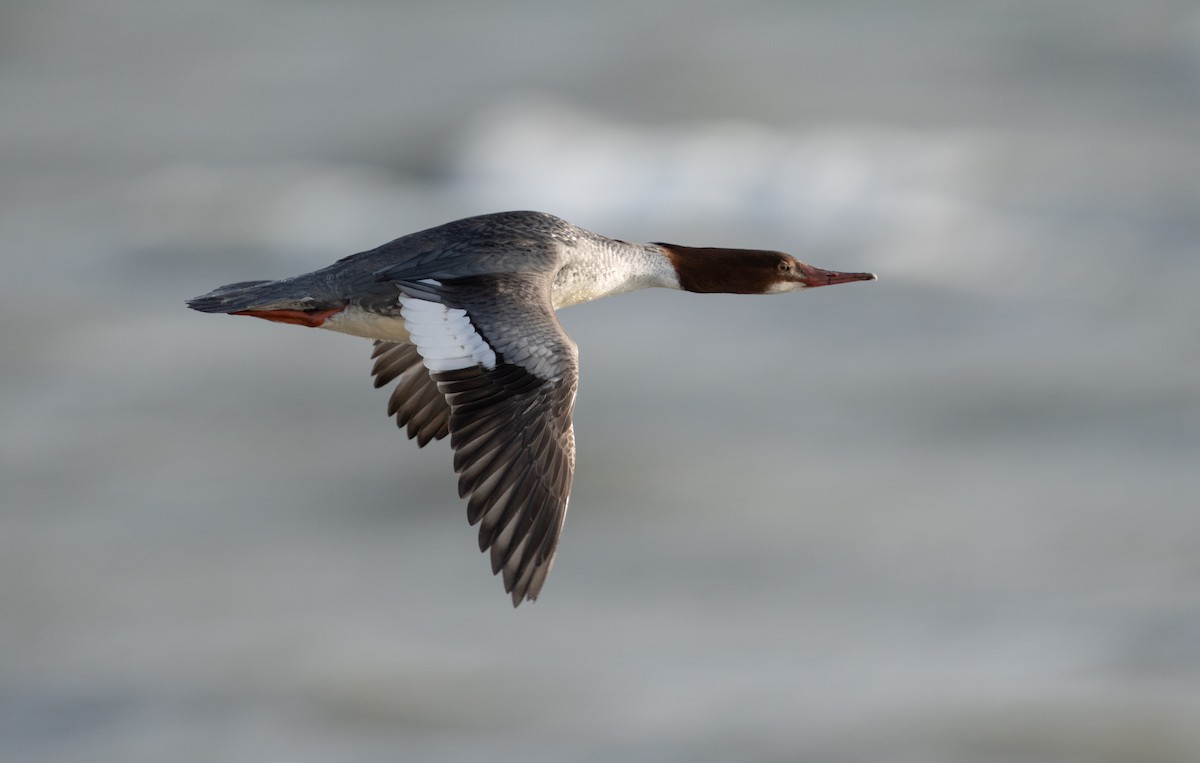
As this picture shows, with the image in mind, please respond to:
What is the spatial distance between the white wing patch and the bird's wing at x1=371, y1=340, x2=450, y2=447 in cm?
104

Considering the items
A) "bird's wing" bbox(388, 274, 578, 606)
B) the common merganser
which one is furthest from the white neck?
"bird's wing" bbox(388, 274, 578, 606)

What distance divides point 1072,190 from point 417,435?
1206cm

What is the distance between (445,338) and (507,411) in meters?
0.31

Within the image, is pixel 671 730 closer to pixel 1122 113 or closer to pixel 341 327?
pixel 341 327

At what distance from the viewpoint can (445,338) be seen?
5676 millimetres

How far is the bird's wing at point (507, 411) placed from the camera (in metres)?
5.42

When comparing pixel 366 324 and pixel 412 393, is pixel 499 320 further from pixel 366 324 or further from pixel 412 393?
pixel 412 393

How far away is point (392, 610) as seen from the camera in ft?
40.4

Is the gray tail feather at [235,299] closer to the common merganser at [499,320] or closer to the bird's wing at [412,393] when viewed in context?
the common merganser at [499,320]

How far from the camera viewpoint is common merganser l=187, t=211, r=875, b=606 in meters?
5.46

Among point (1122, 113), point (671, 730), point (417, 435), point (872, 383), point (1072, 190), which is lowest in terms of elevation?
point (671, 730)

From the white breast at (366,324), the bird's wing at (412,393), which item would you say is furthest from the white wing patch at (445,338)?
the bird's wing at (412,393)

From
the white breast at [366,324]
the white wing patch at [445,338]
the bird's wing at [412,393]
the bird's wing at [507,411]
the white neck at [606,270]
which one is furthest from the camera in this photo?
the bird's wing at [412,393]

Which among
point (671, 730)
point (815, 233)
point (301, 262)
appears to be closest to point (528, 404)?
point (671, 730)
